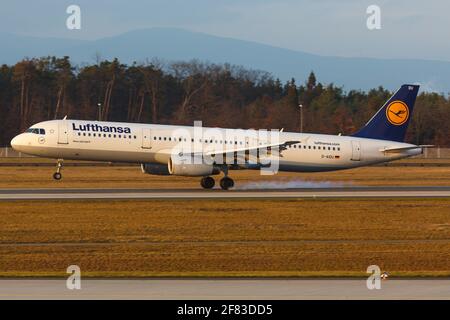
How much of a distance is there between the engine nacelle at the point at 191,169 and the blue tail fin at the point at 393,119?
11.1 m

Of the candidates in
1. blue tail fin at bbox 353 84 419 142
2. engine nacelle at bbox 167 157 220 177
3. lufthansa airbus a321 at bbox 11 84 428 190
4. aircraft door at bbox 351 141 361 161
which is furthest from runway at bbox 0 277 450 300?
blue tail fin at bbox 353 84 419 142

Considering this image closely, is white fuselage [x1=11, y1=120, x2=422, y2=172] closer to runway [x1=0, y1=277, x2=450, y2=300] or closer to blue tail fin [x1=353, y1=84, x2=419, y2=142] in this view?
blue tail fin [x1=353, y1=84, x2=419, y2=142]

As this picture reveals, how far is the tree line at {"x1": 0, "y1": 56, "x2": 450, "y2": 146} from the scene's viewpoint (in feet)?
396

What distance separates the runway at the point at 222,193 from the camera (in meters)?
42.9

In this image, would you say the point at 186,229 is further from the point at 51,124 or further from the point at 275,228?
the point at 51,124

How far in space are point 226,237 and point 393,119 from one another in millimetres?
25880

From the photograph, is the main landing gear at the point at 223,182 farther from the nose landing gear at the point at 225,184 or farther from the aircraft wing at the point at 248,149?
the aircraft wing at the point at 248,149

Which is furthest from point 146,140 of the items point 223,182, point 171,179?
point 171,179

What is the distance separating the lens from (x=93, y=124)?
48250 millimetres

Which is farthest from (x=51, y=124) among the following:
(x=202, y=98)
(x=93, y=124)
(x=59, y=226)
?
(x=202, y=98)

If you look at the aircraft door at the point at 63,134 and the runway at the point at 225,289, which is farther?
the aircraft door at the point at 63,134

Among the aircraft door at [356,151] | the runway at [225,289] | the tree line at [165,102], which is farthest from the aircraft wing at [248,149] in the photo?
the tree line at [165,102]

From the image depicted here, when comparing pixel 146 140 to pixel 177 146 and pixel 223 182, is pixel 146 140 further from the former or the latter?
pixel 223 182
